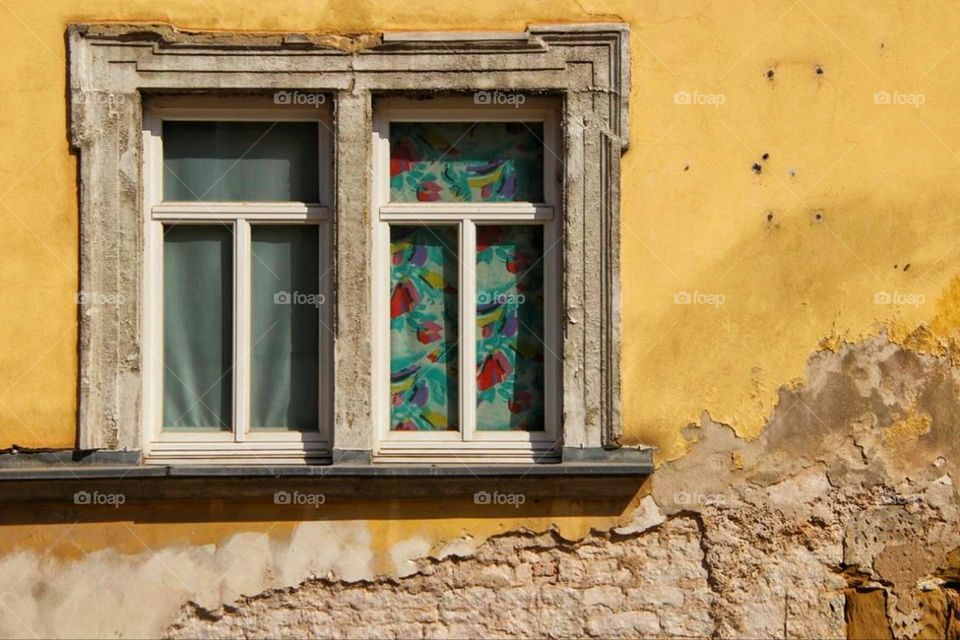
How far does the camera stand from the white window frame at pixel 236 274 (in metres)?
5.07

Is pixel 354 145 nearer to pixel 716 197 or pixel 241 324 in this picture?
pixel 241 324

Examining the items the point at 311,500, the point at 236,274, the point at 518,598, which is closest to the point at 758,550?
the point at 518,598

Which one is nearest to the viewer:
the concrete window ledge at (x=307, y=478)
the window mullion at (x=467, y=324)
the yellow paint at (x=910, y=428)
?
the concrete window ledge at (x=307, y=478)

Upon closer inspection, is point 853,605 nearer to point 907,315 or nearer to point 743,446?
point 743,446

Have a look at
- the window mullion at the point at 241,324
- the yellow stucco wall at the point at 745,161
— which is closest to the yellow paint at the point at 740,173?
the yellow stucco wall at the point at 745,161

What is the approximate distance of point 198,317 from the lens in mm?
5164

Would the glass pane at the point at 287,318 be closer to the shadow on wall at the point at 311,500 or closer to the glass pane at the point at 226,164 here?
the glass pane at the point at 226,164

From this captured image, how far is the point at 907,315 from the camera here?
5.02 m

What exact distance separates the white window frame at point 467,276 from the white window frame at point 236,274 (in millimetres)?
215

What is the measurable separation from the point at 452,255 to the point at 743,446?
1461 millimetres

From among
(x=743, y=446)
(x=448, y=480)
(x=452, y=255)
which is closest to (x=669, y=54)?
(x=452, y=255)

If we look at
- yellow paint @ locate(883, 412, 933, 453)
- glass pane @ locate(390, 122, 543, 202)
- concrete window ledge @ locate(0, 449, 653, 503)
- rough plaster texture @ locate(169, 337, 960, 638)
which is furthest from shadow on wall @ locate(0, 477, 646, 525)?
glass pane @ locate(390, 122, 543, 202)

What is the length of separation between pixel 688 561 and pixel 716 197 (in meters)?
1.52

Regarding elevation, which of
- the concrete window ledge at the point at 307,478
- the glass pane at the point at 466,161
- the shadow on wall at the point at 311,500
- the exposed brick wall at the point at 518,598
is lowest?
the exposed brick wall at the point at 518,598
